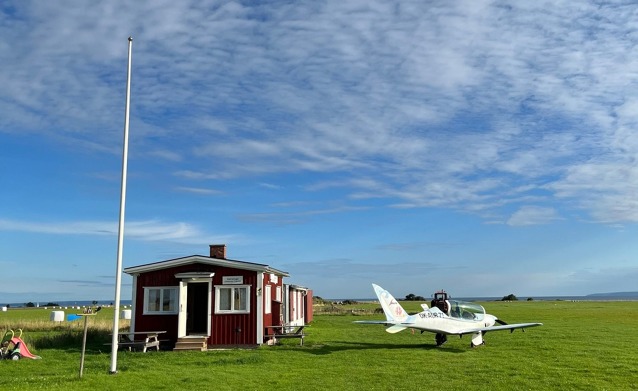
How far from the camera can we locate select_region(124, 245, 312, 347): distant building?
80.7ft

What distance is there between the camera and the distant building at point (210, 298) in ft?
80.7

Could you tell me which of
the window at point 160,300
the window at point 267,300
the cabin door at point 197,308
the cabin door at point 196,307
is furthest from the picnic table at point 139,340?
the window at point 267,300

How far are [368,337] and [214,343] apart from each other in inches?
359

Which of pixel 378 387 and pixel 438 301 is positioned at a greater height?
pixel 438 301

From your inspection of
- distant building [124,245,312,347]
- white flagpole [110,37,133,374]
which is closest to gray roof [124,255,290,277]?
distant building [124,245,312,347]

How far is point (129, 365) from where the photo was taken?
1884cm

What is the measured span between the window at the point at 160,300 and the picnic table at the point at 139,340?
3.70 feet

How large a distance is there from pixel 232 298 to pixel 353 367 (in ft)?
27.9

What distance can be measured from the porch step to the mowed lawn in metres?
0.81

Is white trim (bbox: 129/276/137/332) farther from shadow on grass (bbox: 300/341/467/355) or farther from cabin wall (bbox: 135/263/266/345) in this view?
shadow on grass (bbox: 300/341/467/355)

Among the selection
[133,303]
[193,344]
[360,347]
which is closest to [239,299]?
[193,344]

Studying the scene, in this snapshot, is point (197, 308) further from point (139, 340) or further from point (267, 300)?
point (267, 300)

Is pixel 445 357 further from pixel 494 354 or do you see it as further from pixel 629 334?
pixel 629 334

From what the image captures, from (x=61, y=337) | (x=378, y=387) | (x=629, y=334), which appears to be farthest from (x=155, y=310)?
(x=629, y=334)
